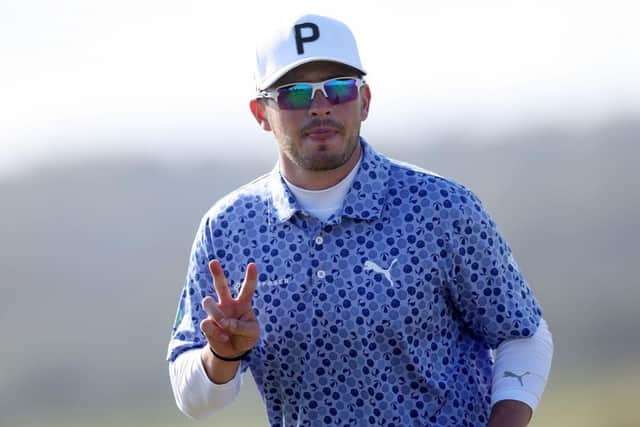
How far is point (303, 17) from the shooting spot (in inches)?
147

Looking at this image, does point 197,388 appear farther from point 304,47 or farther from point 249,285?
point 304,47

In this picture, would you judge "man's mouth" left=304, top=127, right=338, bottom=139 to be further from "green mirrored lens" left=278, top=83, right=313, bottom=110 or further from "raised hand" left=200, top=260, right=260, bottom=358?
"raised hand" left=200, top=260, right=260, bottom=358

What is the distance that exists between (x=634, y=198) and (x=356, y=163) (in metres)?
5.81

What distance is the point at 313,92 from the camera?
362 cm

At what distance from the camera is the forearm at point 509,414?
3.49 metres

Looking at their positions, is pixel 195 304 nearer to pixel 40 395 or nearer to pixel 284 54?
pixel 284 54

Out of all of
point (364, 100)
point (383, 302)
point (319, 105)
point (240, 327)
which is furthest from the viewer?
point (364, 100)

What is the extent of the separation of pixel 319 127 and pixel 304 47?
23 centimetres

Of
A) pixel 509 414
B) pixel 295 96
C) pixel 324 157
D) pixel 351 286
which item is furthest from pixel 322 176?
pixel 509 414

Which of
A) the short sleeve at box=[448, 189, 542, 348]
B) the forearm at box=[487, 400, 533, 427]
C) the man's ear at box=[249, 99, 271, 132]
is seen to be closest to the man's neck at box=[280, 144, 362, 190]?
the man's ear at box=[249, 99, 271, 132]

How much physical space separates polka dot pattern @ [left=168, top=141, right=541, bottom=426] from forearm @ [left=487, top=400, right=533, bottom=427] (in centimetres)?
9

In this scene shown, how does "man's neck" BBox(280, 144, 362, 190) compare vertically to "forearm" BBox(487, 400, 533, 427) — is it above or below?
above

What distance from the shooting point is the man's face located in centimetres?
358

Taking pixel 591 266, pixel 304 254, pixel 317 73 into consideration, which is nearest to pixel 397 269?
pixel 304 254
